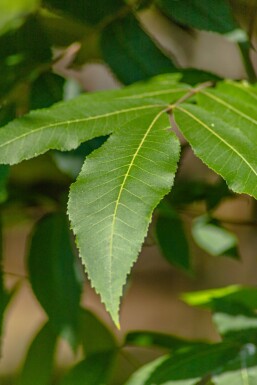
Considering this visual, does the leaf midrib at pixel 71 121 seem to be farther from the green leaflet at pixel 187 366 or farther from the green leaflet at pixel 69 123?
the green leaflet at pixel 187 366

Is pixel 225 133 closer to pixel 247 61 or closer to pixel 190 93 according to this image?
pixel 190 93

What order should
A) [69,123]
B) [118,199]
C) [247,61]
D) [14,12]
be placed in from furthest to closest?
[14,12] < [247,61] < [69,123] < [118,199]

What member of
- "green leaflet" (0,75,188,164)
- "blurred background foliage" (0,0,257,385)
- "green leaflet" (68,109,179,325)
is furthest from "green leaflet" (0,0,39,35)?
"green leaflet" (68,109,179,325)

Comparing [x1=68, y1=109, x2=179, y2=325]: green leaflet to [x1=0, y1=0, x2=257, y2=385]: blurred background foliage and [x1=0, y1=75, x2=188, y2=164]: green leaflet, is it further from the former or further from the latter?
[x1=0, y1=0, x2=257, y2=385]: blurred background foliage

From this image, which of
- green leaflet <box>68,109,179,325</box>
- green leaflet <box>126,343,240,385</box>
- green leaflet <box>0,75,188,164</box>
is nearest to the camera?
green leaflet <box>68,109,179,325</box>

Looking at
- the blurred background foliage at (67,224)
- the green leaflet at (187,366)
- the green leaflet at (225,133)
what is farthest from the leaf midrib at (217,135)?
the green leaflet at (187,366)

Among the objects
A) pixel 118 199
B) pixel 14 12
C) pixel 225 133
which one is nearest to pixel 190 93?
pixel 225 133
